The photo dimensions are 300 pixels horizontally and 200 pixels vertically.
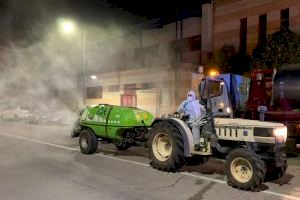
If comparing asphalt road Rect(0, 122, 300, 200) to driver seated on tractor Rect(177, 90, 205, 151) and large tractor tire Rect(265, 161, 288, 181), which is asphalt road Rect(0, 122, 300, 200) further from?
driver seated on tractor Rect(177, 90, 205, 151)

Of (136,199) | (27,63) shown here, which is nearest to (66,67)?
(27,63)

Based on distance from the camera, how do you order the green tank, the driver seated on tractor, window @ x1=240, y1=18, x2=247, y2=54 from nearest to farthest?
the driver seated on tractor → the green tank → window @ x1=240, y1=18, x2=247, y2=54

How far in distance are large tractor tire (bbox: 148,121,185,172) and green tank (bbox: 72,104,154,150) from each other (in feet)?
4.69

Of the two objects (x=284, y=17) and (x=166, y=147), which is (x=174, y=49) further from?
(x=166, y=147)

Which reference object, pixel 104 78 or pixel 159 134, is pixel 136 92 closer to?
pixel 104 78

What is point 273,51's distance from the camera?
61.7 feet

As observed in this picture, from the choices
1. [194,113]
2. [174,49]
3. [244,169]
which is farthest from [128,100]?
[244,169]

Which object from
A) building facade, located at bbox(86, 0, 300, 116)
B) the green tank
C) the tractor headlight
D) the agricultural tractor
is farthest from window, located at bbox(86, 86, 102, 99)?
the tractor headlight

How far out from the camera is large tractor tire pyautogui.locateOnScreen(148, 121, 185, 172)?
327 inches

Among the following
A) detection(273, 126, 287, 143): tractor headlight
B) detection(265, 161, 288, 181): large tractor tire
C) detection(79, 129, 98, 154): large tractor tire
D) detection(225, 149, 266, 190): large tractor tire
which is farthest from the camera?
detection(79, 129, 98, 154): large tractor tire

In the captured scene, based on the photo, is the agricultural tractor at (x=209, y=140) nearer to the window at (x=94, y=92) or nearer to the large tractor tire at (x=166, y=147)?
the large tractor tire at (x=166, y=147)

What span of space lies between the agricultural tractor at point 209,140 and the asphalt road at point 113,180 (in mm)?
308

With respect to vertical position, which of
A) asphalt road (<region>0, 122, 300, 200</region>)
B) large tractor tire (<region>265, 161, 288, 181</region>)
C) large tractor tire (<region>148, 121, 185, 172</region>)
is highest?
large tractor tire (<region>148, 121, 185, 172</region>)

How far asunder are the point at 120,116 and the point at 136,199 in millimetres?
4458
